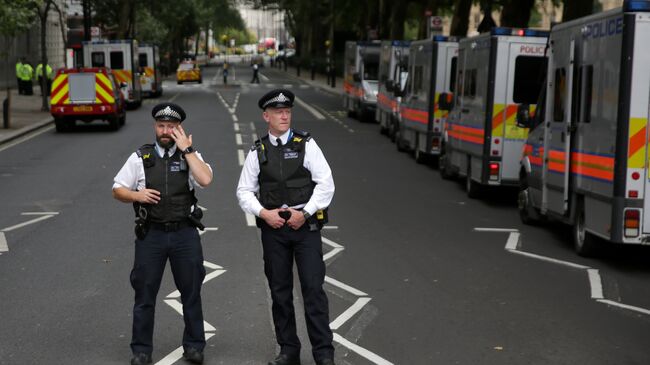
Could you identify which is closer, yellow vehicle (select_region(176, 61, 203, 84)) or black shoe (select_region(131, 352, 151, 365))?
black shoe (select_region(131, 352, 151, 365))

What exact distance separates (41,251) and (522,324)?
19.3 feet

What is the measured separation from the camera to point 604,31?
11.4m

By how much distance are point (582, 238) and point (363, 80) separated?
87.0 feet

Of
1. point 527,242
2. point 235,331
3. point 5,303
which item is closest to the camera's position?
point 235,331

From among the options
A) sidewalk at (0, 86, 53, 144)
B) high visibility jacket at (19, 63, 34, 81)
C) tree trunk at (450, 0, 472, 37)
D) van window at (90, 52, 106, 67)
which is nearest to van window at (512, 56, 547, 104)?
sidewalk at (0, 86, 53, 144)

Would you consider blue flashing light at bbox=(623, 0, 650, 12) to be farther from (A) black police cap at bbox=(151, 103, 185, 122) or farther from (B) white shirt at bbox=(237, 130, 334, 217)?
(A) black police cap at bbox=(151, 103, 185, 122)

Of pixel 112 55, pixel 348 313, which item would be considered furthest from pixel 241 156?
pixel 112 55

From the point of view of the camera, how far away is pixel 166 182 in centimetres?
699

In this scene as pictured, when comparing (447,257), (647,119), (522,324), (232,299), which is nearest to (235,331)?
(232,299)

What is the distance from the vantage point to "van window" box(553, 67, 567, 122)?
12.8m

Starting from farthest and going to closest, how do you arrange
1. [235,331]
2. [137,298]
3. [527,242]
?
[527,242]
[235,331]
[137,298]

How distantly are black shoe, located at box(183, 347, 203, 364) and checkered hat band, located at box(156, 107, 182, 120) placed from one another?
1.54 m

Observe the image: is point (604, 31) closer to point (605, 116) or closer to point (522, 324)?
point (605, 116)

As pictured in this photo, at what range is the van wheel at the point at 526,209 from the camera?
14.4 metres
